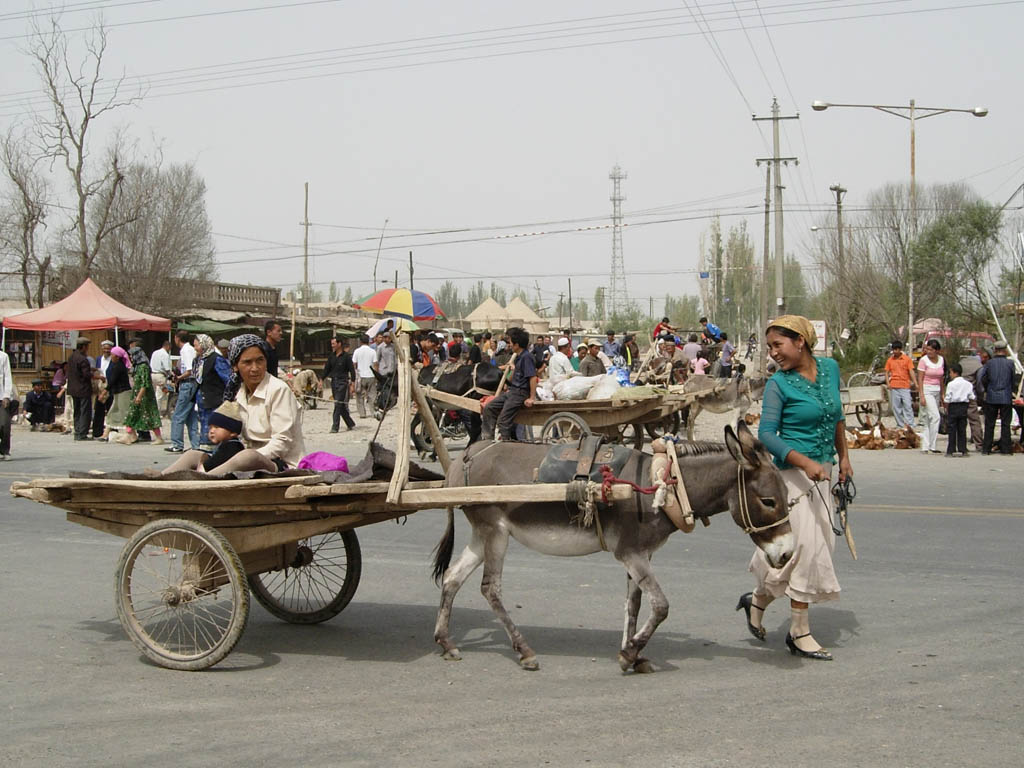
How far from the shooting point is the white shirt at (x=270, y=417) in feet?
21.5

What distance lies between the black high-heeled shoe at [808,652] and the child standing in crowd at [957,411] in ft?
41.9

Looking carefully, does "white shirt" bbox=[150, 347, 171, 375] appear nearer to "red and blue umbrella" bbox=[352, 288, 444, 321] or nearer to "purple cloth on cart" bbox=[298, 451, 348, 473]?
"red and blue umbrella" bbox=[352, 288, 444, 321]

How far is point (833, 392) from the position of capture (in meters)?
6.21

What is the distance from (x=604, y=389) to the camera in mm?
16125

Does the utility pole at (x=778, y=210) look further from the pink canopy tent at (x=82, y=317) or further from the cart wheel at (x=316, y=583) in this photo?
the cart wheel at (x=316, y=583)

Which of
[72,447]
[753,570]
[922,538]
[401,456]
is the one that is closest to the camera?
[401,456]

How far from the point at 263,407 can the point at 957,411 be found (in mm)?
14657

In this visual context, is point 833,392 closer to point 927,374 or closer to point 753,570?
point 753,570

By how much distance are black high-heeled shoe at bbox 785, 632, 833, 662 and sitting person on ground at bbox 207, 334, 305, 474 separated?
10.5 ft

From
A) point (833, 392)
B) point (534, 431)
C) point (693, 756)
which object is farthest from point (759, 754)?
point (534, 431)

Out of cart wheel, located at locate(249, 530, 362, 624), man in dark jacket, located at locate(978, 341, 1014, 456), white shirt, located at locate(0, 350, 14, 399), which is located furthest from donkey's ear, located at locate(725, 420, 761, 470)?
white shirt, located at locate(0, 350, 14, 399)

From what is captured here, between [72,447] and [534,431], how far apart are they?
9.14m

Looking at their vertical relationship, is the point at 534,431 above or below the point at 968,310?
below

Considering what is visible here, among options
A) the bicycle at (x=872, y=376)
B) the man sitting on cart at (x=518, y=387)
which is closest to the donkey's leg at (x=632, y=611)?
the man sitting on cart at (x=518, y=387)
